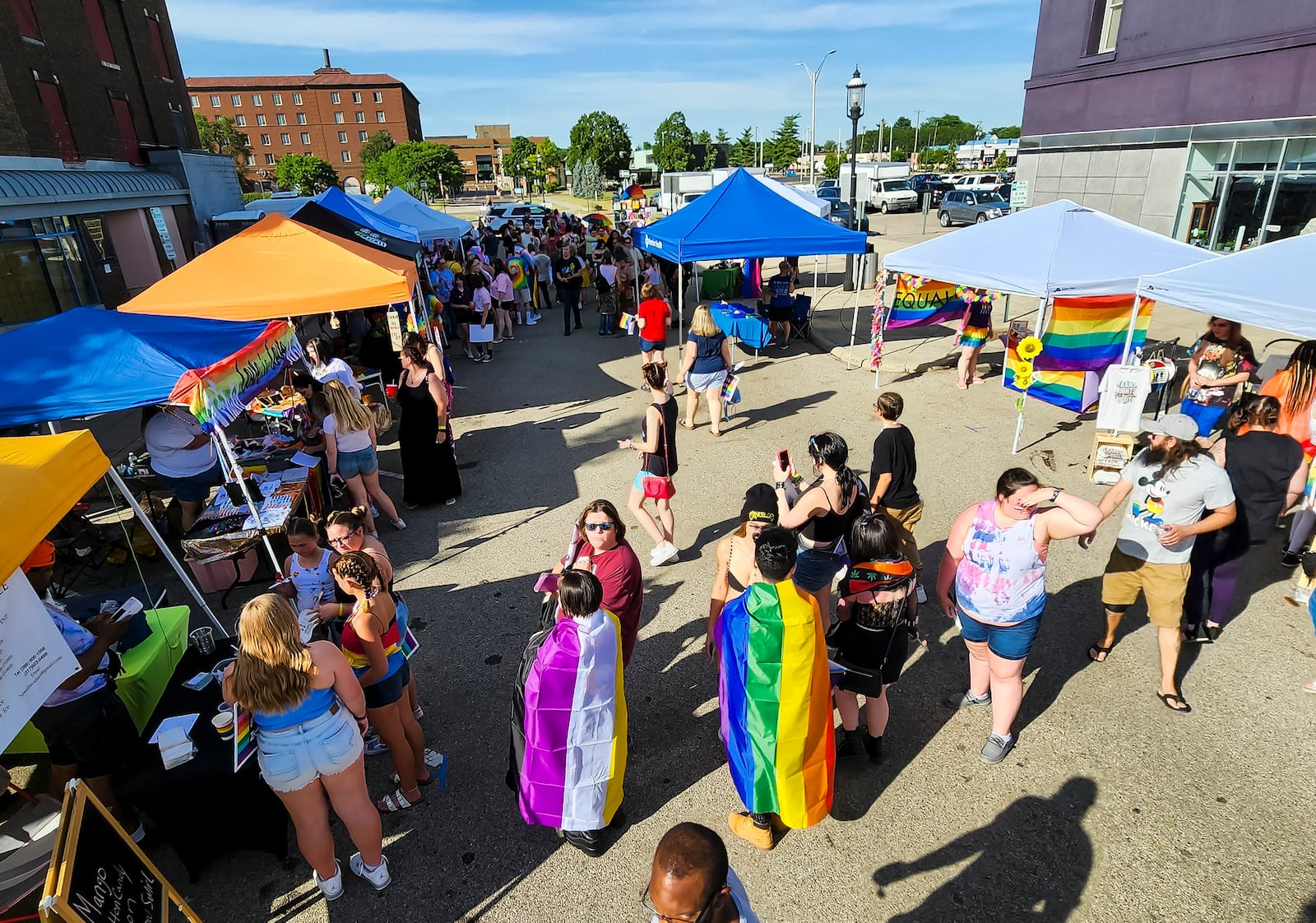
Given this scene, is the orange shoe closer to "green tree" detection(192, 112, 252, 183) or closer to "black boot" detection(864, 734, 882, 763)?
"black boot" detection(864, 734, 882, 763)

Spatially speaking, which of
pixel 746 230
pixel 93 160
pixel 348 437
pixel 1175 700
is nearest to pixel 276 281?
pixel 348 437

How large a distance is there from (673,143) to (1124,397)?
72.3 m

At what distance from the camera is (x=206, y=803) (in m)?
3.36

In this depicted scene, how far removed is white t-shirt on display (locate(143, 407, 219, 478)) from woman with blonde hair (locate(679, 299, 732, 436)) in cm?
533

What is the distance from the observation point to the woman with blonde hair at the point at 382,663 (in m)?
3.16

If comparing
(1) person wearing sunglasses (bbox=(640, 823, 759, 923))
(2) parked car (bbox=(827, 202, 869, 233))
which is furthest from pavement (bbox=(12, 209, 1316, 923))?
(2) parked car (bbox=(827, 202, 869, 233))

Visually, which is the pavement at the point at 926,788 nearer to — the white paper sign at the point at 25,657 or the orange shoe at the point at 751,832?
the orange shoe at the point at 751,832

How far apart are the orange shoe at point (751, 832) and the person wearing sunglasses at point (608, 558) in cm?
99

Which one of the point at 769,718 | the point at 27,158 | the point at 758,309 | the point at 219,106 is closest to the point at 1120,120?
the point at 758,309

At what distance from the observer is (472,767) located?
4.02 m

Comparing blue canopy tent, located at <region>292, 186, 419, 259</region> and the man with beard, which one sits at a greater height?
blue canopy tent, located at <region>292, 186, 419, 259</region>

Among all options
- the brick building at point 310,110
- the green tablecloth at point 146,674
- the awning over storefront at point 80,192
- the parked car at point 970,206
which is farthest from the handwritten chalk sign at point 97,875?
the brick building at point 310,110

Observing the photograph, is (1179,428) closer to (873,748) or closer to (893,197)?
(873,748)

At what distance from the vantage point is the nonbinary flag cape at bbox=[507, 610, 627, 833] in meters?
3.00
